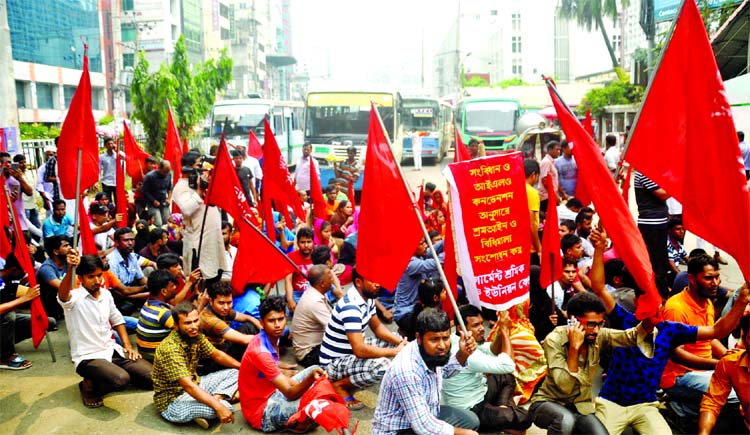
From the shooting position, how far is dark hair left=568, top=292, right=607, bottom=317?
432 cm

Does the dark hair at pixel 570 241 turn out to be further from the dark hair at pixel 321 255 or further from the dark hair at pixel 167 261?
the dark hair at pixel 167 261

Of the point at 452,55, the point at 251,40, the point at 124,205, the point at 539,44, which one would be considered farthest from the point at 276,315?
the point at 452,55

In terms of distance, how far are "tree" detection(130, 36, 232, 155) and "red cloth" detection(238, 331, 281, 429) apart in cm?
1630

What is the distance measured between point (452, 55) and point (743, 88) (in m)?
88.2

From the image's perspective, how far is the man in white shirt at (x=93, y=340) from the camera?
5461mm

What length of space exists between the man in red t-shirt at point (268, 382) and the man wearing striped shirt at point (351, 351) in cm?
35

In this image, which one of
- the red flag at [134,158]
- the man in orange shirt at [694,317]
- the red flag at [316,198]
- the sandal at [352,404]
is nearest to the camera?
the man in orange shirt at [694,317]

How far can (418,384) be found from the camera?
3816 millimetres

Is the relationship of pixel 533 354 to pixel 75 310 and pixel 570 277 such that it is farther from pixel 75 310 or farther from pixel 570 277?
pixel 75 310

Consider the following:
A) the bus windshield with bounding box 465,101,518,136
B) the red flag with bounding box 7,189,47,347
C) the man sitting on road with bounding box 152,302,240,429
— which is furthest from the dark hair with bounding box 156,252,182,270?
the bus windshield with bounding box 465,101,518,136

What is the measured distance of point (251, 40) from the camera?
7594cm

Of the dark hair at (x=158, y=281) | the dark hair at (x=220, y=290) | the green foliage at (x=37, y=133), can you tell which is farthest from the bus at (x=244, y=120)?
the dark hair at (x=220, y=290)

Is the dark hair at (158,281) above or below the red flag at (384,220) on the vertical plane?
below

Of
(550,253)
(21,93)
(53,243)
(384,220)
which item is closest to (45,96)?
(21,93)
